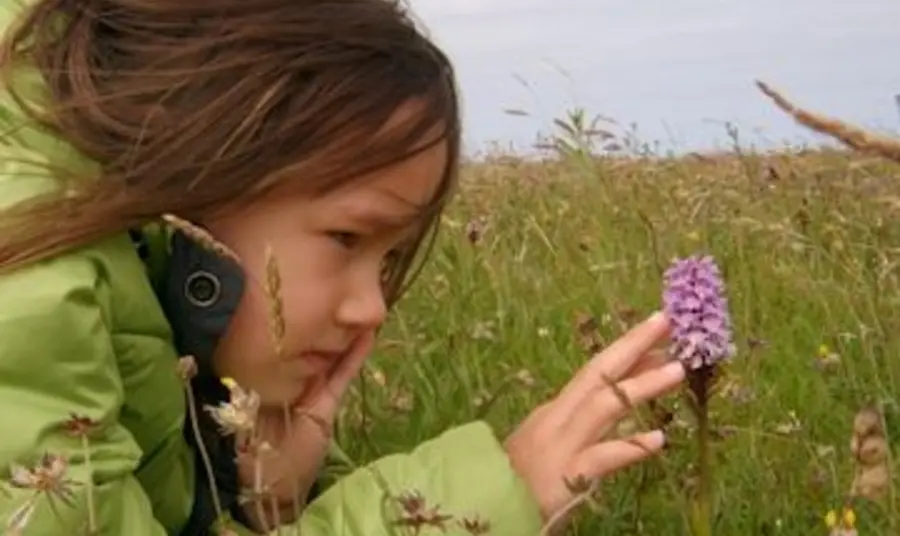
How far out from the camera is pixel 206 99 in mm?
1894

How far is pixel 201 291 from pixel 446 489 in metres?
0.32

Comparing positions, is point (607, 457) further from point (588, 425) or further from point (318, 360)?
point (318, 360)

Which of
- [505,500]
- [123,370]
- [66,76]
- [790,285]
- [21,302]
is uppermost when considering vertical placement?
[66,76]

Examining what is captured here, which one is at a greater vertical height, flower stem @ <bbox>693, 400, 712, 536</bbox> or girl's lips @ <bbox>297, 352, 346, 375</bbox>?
flower stem @ <bbox>693, 400, 712, 536</bbox>

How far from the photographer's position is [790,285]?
10.7ft

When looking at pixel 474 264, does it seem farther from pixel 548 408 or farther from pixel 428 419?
pixel 548 408

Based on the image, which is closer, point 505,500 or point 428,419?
point 505,500

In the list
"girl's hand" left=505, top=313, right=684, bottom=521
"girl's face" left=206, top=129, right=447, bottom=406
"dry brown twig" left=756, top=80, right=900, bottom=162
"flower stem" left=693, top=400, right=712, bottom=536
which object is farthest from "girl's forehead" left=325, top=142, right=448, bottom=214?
"dry brown twig" left=756, top=80, right=900, bottom=162

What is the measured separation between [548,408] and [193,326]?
388 millimetres

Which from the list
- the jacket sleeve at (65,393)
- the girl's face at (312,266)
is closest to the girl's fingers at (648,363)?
the girl's face at (312,266)

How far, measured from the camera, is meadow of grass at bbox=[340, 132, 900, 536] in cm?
221

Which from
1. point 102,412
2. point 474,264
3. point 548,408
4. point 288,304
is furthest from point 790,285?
point 102,412

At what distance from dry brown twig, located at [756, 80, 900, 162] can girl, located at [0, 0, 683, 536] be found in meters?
0.91

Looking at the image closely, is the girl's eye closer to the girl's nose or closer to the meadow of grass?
the girl's nose
